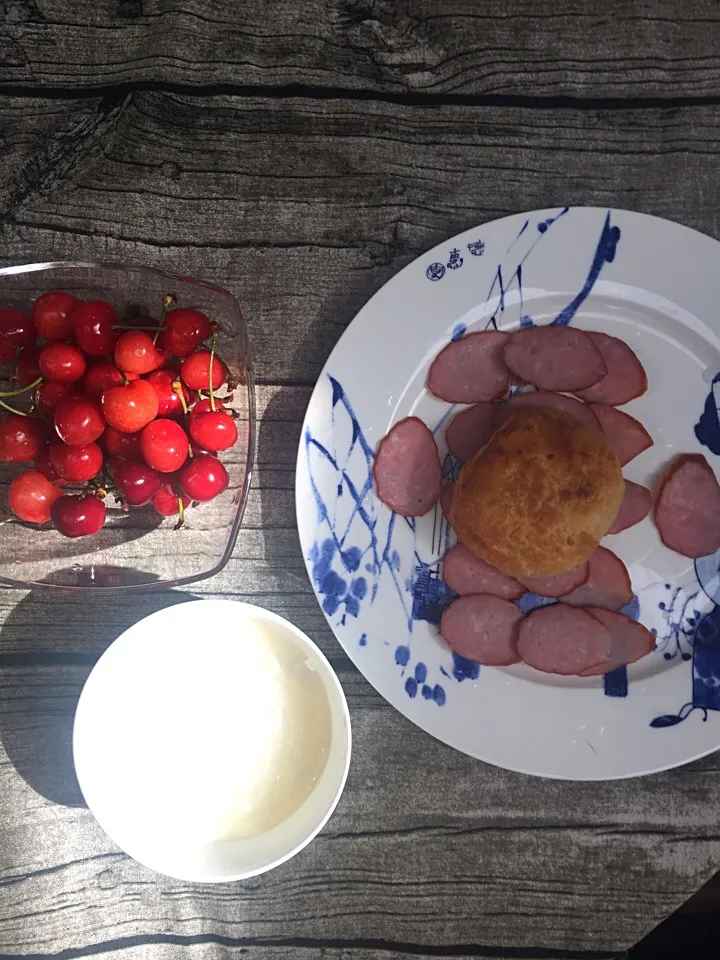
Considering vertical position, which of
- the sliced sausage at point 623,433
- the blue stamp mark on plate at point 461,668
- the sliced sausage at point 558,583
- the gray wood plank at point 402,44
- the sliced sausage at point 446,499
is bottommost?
the blue stamp mark on plate at point 461,668

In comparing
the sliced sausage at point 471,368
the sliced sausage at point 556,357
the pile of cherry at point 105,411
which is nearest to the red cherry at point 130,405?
the pile of cherry at point 105,411

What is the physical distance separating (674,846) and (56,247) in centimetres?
121

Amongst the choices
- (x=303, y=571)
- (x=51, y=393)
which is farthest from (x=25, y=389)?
(x=303, y=571)

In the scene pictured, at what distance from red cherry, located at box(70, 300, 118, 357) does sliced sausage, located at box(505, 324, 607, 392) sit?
0.51m

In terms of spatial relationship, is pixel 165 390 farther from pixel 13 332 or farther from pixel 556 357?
pixel 556 357

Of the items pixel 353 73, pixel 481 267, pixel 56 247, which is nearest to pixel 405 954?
pixel 481 267

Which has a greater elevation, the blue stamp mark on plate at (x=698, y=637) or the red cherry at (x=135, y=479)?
the red cherry at (x=135, y=479)

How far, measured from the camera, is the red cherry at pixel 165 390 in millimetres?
850

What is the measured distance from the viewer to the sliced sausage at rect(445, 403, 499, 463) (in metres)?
0.95

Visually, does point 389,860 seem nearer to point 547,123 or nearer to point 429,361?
point 429,361

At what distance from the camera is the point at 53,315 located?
0.85 meters

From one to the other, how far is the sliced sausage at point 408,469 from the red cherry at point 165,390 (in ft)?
0.89

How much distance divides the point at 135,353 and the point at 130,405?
2.6 inches

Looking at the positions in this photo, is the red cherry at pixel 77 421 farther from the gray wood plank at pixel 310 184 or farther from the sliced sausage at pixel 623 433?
the sliced sausage at pixel 623 433
